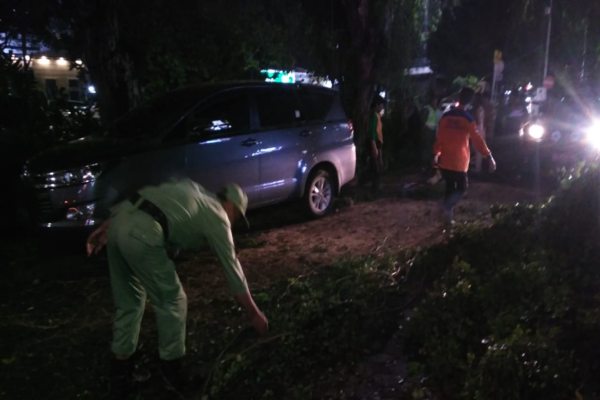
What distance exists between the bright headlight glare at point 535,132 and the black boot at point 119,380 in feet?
35.3

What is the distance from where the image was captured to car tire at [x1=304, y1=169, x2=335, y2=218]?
A: 777cm

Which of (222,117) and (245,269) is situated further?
(222,117)

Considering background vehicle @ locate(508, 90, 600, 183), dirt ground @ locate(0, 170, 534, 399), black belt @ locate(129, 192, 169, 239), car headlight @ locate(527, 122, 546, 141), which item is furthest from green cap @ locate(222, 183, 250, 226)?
car headlight @ locate(527, 122, 546, 141)

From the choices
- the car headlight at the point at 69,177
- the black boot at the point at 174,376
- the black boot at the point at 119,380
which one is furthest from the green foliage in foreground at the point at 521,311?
the car headlight at the point at 69,177

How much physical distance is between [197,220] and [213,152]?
3.47 metres

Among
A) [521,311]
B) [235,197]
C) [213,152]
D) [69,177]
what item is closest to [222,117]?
[213,152]

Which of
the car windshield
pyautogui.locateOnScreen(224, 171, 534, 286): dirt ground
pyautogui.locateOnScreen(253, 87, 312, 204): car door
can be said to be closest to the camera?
pyautogui.locateOnScreen(224, 171, 534, 286): dirt ground

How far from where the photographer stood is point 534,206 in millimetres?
4164

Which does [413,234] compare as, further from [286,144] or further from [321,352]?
[321,352]

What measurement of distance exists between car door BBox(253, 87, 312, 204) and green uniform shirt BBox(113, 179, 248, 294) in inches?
150

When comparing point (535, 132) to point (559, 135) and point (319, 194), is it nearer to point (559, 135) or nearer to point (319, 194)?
point (559, 135)

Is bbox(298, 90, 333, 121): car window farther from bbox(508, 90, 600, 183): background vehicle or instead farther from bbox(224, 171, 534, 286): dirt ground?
bbox(508, 90, 600, 183): background vehicle

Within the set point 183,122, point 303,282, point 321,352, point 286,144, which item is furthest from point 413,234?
point 321,352

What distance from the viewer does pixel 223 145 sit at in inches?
258
